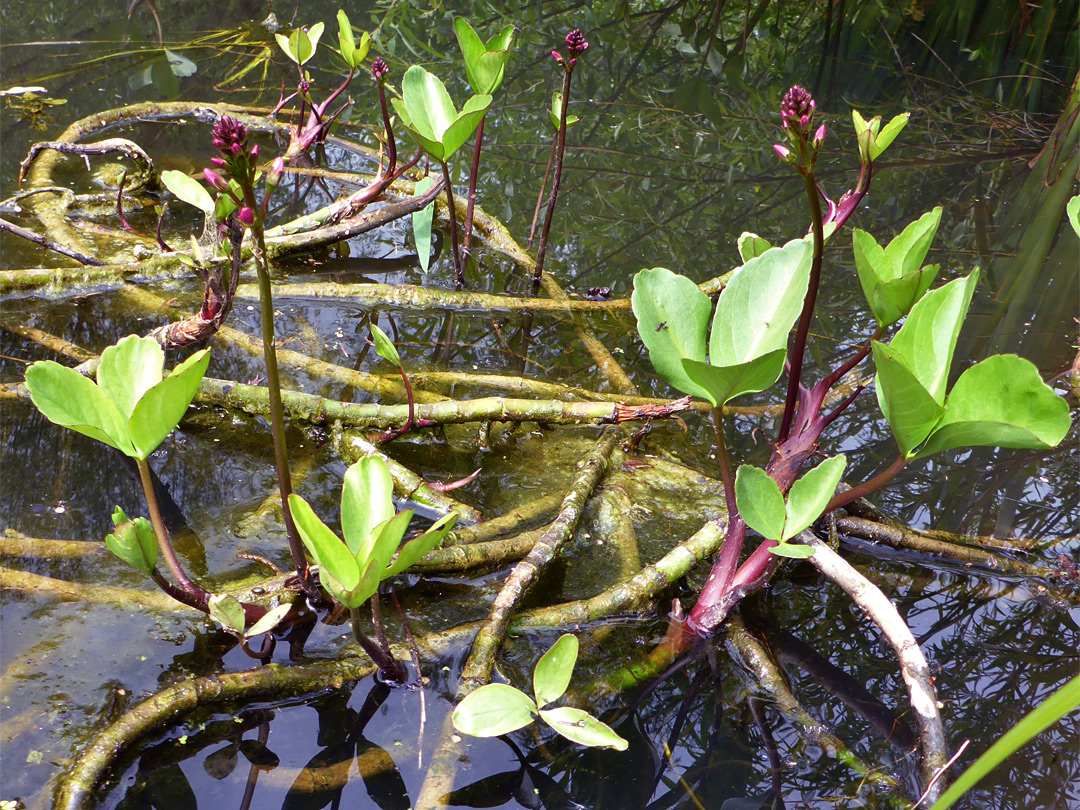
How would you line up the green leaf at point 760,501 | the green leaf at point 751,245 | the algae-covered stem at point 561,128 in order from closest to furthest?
the green leaf at point 760,501 < the green leaf at point 751,245 < the algae-covered stem at point 561,128

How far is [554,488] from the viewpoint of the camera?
196 centimetres

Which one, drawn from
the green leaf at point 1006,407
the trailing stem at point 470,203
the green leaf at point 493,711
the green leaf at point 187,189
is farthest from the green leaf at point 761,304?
the trailing stem at point 470,203

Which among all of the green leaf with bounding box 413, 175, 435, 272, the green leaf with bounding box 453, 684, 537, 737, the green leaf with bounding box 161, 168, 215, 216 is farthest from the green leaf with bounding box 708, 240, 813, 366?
the green leaf with bounding box 413, 175, 435, 272

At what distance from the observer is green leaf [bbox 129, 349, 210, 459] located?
3.64 feet

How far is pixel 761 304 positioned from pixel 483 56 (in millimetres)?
1570

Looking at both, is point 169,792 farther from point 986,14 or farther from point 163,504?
point 986,14

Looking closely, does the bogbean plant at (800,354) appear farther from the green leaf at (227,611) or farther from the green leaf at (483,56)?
the green leaf at (483,56)

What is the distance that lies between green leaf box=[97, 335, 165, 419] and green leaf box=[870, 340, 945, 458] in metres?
1.09

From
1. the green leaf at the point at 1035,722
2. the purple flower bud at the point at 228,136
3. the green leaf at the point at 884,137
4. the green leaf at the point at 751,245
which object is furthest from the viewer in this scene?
the green leaf at the point at 751,245

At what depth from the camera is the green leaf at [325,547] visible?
1015 mm

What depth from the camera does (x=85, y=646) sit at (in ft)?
4.43

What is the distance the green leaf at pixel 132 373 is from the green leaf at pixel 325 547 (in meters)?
0.36

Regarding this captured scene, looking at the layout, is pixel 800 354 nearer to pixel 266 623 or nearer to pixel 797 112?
pixel 797 112

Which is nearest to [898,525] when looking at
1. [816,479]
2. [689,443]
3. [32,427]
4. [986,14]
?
[689,443]
